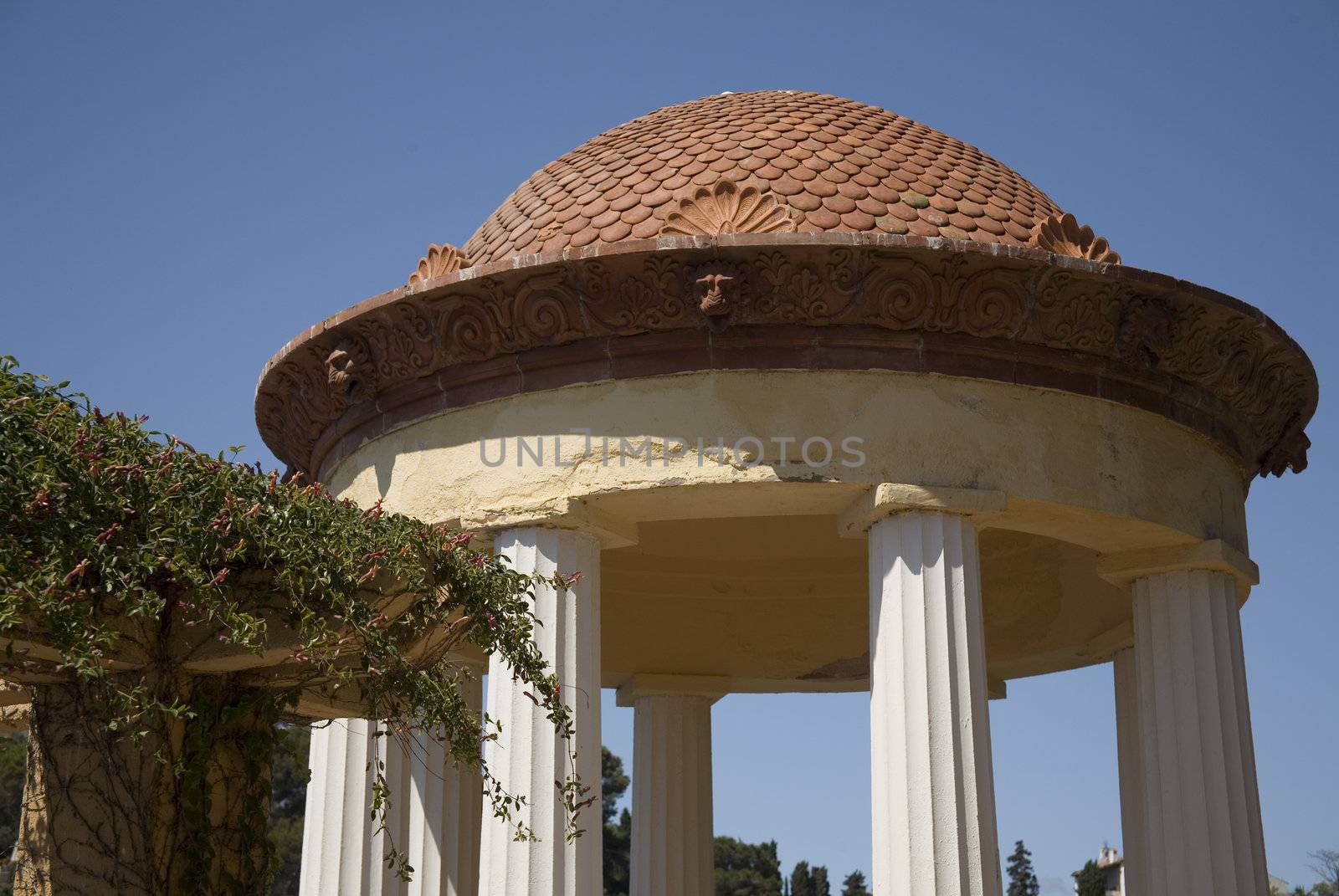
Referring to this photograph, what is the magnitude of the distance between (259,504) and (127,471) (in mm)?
689

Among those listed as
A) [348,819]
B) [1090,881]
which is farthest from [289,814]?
[348,819]

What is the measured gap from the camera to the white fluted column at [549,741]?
1055 cm

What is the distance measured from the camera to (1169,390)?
12172mm

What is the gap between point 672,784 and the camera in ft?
57.5

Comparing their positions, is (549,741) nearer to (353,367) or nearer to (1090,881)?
(353,367)

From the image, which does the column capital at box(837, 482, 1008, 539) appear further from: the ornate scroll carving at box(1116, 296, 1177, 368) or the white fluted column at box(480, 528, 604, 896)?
the white fluted column at box(480, 528, 604, 896)

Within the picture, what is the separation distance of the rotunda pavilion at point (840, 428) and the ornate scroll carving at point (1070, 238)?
0.03m

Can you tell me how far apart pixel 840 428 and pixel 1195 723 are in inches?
144

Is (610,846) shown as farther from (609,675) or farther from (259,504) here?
(259,504)

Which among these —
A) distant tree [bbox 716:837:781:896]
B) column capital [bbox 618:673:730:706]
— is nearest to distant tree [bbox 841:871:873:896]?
distant tree [bbox 716:837:781:896]

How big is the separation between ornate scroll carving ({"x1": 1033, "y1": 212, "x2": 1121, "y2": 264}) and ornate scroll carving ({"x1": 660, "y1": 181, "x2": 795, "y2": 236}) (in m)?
1.92

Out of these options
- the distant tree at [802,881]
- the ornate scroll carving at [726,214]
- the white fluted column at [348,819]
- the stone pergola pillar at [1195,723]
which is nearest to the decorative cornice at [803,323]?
the ornate scroll carving at [726,214]

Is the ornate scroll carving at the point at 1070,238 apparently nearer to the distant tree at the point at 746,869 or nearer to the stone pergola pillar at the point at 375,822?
the stone pergola pillar at the point at 375,822

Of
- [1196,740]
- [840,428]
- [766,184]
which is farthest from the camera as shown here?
[766,184]
